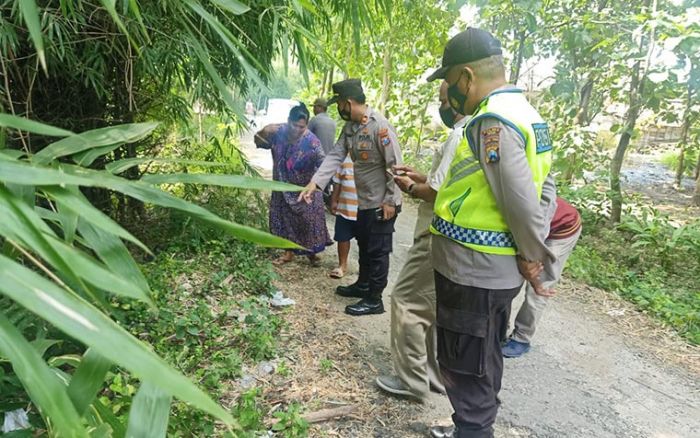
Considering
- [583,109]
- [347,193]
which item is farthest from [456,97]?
[583,109]

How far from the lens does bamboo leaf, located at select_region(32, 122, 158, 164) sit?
0.83m

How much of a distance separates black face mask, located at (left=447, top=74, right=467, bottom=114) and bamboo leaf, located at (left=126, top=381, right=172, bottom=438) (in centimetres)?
141

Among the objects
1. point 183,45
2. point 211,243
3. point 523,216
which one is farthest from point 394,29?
point 523,216

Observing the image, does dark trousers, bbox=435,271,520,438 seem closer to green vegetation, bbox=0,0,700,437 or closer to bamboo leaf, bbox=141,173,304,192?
green vegetation, bbox=0,0,700,437

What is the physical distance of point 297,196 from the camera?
3842 mm

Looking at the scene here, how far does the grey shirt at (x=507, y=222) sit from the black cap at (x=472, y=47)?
272 millimetres

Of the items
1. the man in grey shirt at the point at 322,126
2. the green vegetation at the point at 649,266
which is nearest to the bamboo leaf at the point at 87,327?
the green vegetation at the point at 649,266

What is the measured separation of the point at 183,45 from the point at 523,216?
190 centimetres

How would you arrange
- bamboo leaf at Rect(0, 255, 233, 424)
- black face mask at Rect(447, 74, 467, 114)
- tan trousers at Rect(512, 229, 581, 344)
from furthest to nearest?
tan trousers at Rect(512, 229, 581, 344) → black face mask at Rect(447, 74, 467, 114) → bamboo leaf at Rect(0, 255, 233, 424)

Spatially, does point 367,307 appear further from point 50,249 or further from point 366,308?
point 50,249

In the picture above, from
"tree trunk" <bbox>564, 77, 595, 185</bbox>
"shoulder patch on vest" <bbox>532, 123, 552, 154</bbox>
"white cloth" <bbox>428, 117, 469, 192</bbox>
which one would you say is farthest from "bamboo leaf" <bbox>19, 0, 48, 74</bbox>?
"tree trunk" <bbox>564, 77, 595, 185</bbox>

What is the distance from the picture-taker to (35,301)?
1.79 ft

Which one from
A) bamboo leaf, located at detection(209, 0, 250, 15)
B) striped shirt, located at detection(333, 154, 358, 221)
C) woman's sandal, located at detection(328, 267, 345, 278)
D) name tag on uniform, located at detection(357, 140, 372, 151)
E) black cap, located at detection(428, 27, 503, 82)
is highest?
bamboo leaf, located at detection(209, 0, 250, 15)

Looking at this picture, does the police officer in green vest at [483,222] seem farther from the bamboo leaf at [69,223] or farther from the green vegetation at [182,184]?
the bamboo leaf at [69,223]
